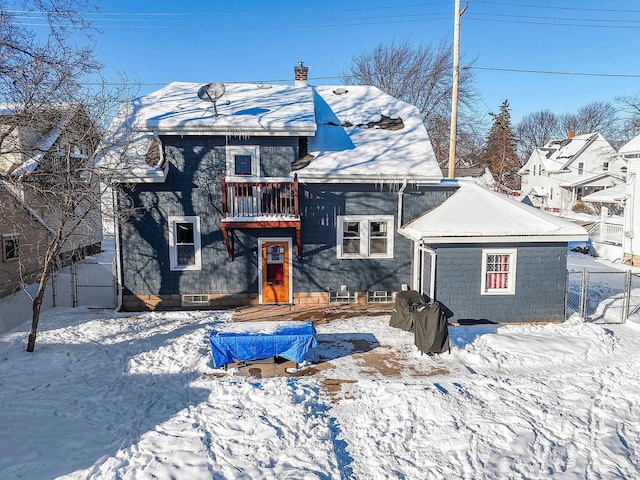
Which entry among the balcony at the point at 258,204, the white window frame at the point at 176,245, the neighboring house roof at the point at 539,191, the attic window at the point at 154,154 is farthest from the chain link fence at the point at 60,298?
the neighboring house roof at the point at 539,191

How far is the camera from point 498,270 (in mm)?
11711

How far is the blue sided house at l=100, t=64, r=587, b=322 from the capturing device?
11781 millimetres

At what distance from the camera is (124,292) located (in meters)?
12.9

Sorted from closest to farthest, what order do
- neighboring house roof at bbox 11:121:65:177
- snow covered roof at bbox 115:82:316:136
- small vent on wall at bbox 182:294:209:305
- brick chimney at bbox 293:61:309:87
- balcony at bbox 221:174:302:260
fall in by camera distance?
1. neighboring house roof at bbox 11:121:65:177
2. balcony at bbox 221:174:302:260
3. snow covered roof at bbox 115:82:316:136
4. small vent on wall at bbox 182:294:209:305
5. brick chimney at bbox 293:61:309:87

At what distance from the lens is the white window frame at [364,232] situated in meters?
13.1

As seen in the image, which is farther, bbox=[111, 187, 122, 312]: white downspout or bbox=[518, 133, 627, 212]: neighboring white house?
bbox=[518, 133, 627, 212]: neighboring white house

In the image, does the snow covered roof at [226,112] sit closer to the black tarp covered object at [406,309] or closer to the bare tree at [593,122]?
the black tarp covered object at [406,309]

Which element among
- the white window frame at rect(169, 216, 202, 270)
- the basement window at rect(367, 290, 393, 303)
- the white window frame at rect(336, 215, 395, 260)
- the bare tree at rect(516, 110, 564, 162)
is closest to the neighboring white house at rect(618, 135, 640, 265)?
the basement window at rect(367, 290, 393, 303)

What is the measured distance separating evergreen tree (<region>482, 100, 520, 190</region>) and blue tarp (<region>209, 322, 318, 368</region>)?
34109 mm

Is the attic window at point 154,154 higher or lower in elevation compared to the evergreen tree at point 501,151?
lower

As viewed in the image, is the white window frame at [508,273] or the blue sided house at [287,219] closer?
the white window frame at [508,273]

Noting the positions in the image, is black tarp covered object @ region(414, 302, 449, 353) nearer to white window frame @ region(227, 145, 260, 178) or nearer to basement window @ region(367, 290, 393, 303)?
basement window @ region(367, 290, 393, 303)

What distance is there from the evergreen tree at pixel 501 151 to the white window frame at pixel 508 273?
94.1 feet

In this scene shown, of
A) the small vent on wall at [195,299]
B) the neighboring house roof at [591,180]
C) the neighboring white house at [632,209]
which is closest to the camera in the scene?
the small vent on wall at [195,299]
